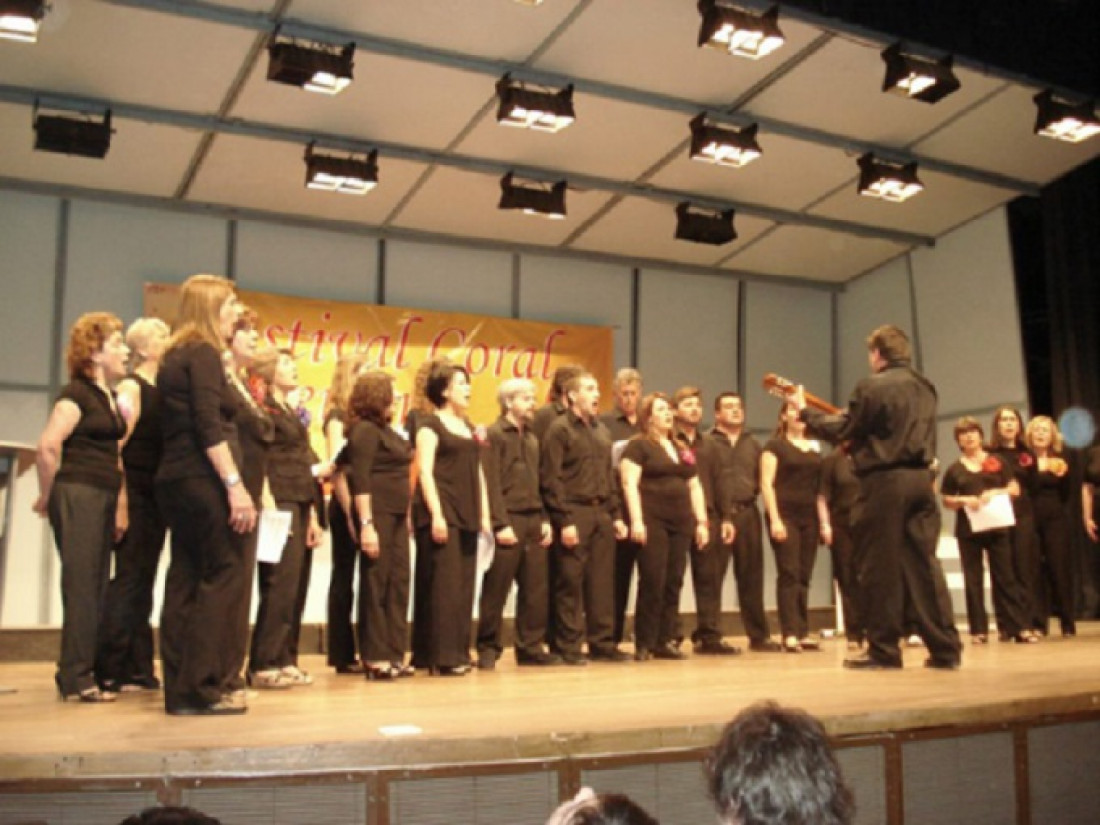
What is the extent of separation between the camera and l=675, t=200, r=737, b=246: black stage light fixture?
9.36m

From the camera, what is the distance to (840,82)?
7.76 metres

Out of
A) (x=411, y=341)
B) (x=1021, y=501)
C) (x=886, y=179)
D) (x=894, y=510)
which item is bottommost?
(x=894, y=510)

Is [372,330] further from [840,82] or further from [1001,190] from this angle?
[1001,190]

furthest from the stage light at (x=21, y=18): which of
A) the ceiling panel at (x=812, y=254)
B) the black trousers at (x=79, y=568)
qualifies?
the ceiling panel at (x=812, y=254)

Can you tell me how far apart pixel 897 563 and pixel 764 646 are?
2045 millimetres

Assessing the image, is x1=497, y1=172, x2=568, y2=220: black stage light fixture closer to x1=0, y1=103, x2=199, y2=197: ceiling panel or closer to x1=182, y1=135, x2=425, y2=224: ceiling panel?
x1=182, y1=135, x2=425, y2=224: ceiling panel

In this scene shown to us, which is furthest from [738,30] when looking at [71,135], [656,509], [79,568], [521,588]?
[79,568]

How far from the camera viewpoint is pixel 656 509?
6375 millimetres

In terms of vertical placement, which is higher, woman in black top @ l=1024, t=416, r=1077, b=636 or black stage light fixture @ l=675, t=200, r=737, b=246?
black stage light fixture @ l=675, t=200, r=737, b=246

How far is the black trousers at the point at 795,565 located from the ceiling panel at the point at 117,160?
15.8 ft

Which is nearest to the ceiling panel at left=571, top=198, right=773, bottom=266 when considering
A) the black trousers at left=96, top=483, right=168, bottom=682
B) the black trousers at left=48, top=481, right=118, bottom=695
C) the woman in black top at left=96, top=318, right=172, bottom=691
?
the woman in black top at left=96, top=318, right=172, bottom=691

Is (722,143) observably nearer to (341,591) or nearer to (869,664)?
(869,664)

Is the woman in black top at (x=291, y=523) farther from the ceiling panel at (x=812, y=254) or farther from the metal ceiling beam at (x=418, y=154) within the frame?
the ceiling panel at (x=812, y=254)

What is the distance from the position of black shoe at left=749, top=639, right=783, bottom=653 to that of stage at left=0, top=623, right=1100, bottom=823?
1.76 metres
